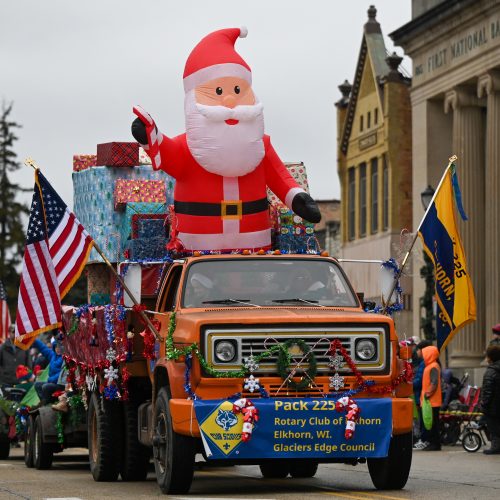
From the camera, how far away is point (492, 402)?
23.4 m

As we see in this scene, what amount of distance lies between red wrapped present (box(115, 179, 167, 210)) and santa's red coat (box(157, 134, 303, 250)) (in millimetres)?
1007

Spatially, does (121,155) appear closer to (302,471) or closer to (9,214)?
(302,471)

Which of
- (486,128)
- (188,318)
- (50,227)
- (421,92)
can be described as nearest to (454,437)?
(50,227)

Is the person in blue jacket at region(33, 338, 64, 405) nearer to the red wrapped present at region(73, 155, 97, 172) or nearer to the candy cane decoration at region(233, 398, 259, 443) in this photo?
the red wrapped present at region(73, 155, 97, 172)

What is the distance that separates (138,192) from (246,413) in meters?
5.42

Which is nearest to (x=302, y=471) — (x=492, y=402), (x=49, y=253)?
(x=49, y=253)

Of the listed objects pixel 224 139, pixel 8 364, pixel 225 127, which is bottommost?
pixel 8 364

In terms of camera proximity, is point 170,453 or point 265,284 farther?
point 265,284

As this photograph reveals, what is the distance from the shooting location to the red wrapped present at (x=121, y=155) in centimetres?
1930

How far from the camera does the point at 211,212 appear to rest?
687 inches

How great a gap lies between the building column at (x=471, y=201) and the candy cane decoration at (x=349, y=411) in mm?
33383

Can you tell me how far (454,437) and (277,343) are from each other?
1344 cm

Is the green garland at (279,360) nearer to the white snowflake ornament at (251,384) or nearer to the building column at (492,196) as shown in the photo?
the white snowflake ornament at (251,384)

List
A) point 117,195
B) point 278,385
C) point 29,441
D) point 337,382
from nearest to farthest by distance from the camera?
1. point 278,385
2. point 337,382
3. point 117,195
4. point 29,441
